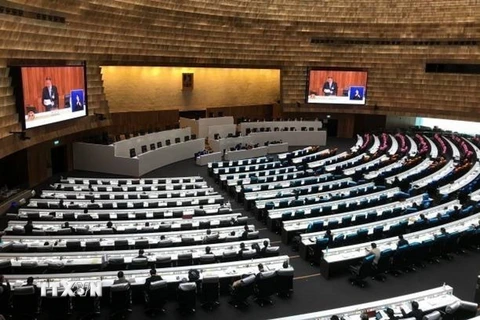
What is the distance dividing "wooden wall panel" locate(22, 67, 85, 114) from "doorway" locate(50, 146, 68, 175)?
3.94 metres

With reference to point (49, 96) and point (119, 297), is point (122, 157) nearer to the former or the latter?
point (49, 96)

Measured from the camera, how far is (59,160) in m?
22.9

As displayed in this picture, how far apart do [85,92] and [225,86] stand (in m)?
15.4

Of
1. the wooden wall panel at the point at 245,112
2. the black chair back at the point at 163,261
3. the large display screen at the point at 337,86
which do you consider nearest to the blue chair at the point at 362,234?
the black chair back at the point at 163,261

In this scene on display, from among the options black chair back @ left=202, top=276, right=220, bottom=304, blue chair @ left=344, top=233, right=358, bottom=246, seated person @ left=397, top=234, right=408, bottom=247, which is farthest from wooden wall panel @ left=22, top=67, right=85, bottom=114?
seated person @ left=397, top=234, right=408, bottom=247

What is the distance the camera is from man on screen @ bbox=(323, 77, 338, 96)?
33.8 m

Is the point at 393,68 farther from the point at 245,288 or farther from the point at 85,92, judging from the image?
the point at 245,288

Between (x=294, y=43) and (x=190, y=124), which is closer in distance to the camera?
(x=190, y=124)

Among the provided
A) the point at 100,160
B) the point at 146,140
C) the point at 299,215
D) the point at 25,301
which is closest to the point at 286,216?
the point at 299,215

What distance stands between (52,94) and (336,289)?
1437cm

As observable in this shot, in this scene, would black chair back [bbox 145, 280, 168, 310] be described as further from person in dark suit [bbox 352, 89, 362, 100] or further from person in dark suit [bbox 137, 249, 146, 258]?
person in dark suit [bbox 352, 89, 362, 100]

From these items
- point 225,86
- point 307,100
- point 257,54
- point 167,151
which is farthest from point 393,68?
point 167,151

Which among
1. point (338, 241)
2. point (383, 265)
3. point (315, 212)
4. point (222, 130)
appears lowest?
point (383, 265)

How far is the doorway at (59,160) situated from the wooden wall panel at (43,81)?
12.9ft
